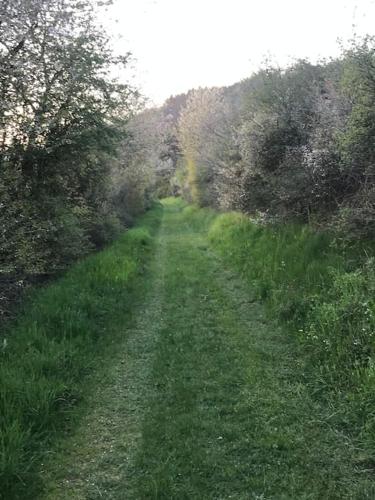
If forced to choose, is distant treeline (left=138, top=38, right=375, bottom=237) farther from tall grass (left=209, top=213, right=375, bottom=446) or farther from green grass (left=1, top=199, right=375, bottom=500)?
green grass (left=1, top=199, right=375, bottom=500)

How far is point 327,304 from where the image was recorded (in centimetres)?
689

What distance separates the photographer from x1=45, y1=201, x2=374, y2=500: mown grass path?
4020 mm

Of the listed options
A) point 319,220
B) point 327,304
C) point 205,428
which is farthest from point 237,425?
point 319,220

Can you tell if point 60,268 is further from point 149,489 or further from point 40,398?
point 149,489

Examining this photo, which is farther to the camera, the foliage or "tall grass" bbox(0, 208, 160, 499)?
the foliage

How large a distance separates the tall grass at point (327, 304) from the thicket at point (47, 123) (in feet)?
16.7

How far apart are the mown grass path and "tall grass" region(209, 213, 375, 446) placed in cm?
31

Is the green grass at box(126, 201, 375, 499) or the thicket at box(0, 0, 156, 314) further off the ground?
the thicket at box(0, 0, 156, 314)

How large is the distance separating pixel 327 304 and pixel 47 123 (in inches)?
285

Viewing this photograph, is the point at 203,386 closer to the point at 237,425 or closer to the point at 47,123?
the point at 237,425

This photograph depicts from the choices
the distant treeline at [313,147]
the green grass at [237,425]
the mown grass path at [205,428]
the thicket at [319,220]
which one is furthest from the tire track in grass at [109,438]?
the distant treeline at [313,147]

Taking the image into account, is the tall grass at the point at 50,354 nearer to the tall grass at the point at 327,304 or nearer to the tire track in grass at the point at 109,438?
the tire track in grass at the point at 109,438

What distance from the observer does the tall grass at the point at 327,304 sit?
521 centimetres

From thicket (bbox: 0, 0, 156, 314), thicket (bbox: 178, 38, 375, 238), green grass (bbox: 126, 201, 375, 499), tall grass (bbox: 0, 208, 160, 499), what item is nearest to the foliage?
thicket (bbox: 0, 0, 156, 314)
